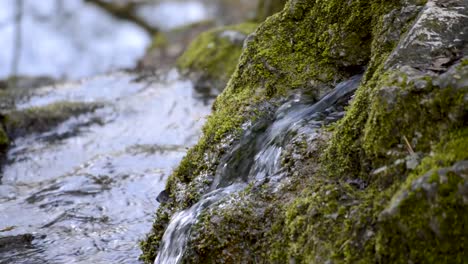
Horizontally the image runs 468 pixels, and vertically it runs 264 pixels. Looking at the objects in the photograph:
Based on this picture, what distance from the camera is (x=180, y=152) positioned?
24.6ft

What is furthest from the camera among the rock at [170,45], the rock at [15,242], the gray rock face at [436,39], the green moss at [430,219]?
the rock at [170,45]

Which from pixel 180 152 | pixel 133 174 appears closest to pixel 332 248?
pixel 133 174

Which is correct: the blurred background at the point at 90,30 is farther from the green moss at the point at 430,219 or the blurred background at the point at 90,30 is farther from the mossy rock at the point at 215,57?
the green moss at the point at 430,219

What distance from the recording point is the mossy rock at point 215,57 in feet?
39.4

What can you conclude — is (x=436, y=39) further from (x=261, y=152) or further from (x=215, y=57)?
(x=215, y=57)

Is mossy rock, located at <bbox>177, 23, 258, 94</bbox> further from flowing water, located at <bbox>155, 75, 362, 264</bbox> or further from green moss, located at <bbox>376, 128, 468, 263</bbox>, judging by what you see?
green moss, located at <bbox>376, 128, 468, 263</bbox>

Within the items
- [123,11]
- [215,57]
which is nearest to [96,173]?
[215,57]

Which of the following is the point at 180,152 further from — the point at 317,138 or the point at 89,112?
the point at 317,138

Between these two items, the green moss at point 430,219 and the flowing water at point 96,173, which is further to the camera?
the flowing water at point 96,173

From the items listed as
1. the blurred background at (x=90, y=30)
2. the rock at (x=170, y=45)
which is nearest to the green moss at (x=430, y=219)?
the blurred background at (x=90, y=30)

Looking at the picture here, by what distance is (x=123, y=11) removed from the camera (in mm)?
22172

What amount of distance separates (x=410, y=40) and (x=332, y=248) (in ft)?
4.09

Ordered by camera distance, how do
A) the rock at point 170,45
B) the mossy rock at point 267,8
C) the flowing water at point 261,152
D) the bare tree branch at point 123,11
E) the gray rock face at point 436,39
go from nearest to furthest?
1. the gray rock face at point 436,39
2. the flowing water at point 261,152
3. the mossy rock at point 267,8
4. the rock at point 170,45
5. the bare tree branch at point 123,11

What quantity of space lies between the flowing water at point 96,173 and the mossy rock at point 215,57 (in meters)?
0.56
